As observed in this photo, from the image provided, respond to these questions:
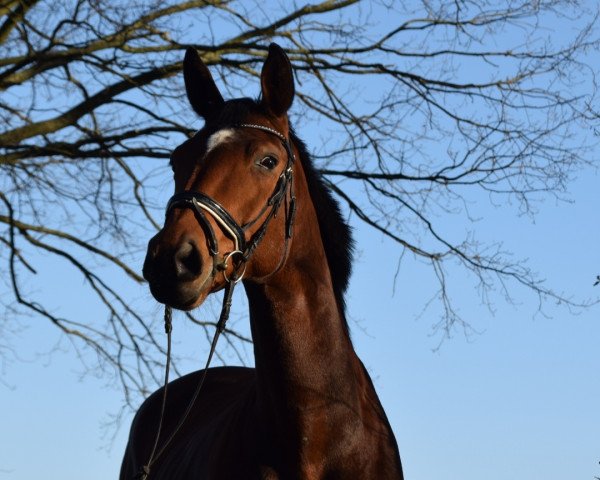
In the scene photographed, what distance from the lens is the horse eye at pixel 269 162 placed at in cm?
438

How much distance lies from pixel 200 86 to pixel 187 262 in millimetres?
1251

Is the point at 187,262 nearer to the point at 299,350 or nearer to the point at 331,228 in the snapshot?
the point at 299,350

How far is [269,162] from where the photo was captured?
4.42m

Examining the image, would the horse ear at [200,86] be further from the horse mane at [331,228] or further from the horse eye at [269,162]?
the horse eye at [269,162]

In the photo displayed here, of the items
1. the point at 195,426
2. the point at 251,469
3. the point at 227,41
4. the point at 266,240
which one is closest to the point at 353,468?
the point at 251,469

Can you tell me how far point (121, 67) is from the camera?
10.2 meters

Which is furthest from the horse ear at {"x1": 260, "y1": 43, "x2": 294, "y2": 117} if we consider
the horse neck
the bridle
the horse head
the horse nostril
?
the horse nostril

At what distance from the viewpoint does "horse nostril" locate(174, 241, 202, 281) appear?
3.80 meters

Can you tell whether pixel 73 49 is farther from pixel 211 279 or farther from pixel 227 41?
pixel 211 279

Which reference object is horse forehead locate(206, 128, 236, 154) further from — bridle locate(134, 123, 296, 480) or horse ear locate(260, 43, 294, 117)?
horse ear locate(260, 43, 294, 117)

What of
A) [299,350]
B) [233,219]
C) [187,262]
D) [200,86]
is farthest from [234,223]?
[200,86]

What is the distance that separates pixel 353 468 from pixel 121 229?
7.52 m

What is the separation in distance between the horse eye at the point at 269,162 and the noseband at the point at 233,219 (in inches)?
2.2

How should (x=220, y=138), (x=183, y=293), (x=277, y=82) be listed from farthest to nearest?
(x=277, y=82) → (x=220, y=138) → (x=183, y=293)
